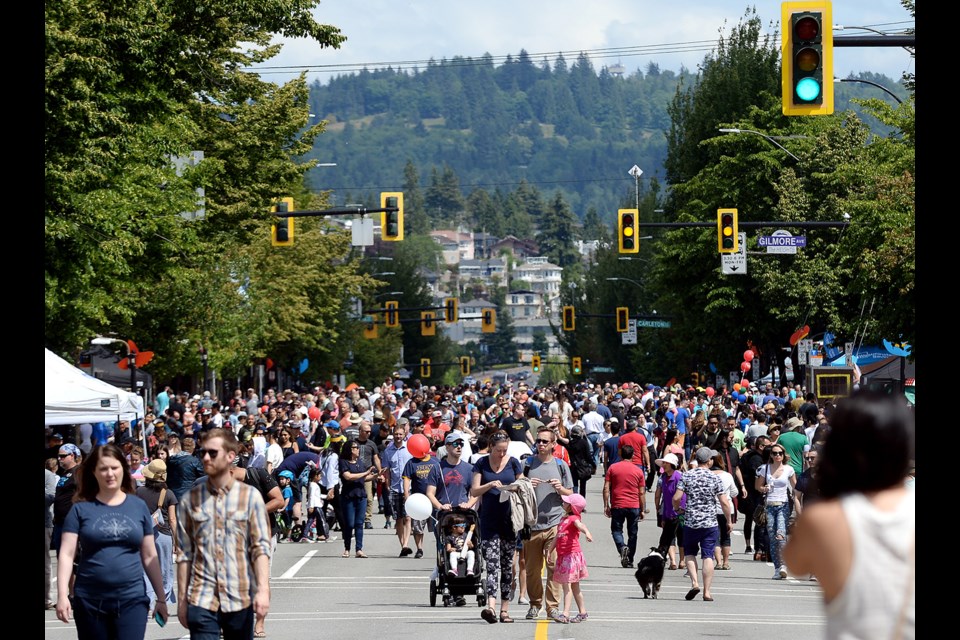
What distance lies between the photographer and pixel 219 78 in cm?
4144

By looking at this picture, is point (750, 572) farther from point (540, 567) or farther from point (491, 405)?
point (491, 405)

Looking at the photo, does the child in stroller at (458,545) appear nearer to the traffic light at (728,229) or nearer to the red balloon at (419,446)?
the red balloon at (419,446)

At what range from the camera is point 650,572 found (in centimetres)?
1731

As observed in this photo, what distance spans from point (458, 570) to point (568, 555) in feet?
6.04

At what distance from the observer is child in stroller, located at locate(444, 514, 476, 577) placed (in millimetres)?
16500

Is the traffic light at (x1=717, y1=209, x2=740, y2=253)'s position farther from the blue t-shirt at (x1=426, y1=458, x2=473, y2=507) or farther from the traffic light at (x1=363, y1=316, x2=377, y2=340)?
the traffic light at (x1=363, y1=316, x2=377, y2=340)

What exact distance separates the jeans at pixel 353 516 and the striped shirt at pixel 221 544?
13.0 metres

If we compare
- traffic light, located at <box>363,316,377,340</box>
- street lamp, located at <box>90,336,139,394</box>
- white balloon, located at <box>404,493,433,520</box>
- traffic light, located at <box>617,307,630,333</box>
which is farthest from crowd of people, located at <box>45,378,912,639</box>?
traffic light, located at <box>363,316,377,340</box>

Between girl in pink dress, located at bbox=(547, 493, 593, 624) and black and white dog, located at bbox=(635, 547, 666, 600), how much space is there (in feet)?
6.39

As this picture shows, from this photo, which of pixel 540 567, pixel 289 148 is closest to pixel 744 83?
pixel 289 148

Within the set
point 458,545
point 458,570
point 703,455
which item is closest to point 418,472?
point 458,570

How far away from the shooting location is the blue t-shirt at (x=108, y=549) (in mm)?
9469

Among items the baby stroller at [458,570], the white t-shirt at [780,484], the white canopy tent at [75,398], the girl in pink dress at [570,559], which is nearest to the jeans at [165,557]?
the baby stroller at [458,570]

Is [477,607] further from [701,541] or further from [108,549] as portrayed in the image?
[108,549]
